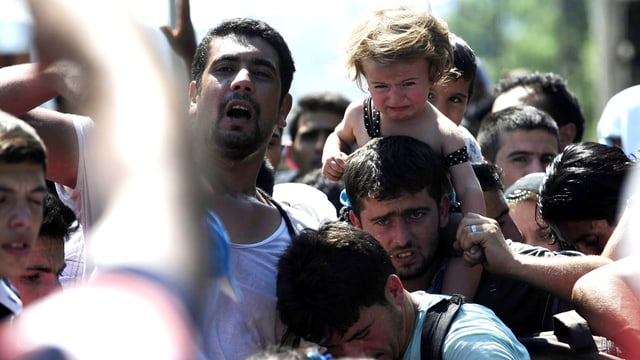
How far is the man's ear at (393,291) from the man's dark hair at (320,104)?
4802 mm

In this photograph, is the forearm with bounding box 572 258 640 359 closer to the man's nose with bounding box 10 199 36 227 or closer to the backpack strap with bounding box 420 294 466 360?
the backpack strap with bounding box 420 294 466 360

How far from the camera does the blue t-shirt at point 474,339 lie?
9.71 feet

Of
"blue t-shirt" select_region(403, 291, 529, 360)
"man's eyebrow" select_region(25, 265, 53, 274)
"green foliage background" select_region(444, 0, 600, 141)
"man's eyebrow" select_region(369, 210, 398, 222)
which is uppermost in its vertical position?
"man's eyebrow" select_region(369, 210, 398, 222)

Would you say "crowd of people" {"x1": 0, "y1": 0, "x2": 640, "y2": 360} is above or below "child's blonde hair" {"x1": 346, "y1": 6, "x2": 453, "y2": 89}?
below

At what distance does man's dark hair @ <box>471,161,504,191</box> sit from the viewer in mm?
4297

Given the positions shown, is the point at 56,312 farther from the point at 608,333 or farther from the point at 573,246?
the point at 573,246

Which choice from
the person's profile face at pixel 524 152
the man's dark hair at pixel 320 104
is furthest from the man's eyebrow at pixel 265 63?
the man's dark hair at pixel 320 104

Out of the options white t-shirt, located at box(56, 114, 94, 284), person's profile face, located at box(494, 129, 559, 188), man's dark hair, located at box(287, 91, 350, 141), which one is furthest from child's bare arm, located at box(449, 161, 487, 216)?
man's dark hair, located at box(287, 91, 350, 141)

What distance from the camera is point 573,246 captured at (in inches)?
160

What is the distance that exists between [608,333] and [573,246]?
0.86 metres

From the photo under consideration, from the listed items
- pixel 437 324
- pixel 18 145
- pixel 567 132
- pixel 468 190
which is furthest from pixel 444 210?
pixel 567 132

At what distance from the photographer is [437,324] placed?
3.13 meters

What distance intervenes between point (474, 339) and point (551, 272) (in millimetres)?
616

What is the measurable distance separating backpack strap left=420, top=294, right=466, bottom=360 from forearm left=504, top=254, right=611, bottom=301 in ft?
1.11
